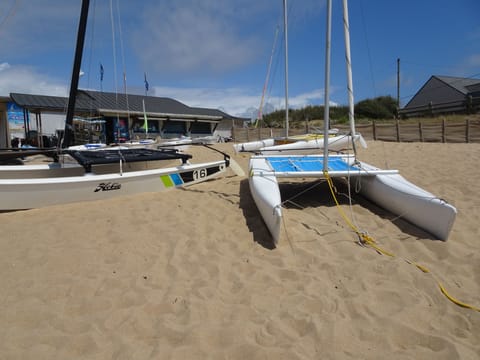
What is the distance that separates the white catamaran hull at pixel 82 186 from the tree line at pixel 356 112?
19681 mm

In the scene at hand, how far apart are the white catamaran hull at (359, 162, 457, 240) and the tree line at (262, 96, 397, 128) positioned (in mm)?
20093

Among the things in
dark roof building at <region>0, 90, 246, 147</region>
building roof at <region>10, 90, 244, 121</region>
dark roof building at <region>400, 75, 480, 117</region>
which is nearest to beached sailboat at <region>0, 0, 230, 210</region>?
building roof at <region>10, 90, 244, 121</region>

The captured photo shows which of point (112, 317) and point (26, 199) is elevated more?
point (26, 199)

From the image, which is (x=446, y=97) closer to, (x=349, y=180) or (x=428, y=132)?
(x=428, y=132)

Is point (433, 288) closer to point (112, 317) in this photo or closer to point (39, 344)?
point (112, 317)

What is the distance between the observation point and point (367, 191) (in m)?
4.02

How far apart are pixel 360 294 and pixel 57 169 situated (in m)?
5.22

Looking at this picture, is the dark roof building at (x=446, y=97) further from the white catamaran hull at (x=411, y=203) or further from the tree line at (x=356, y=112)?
the white catamaran hull at (x=411, y=203)

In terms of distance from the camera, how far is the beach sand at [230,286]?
1.64 meters

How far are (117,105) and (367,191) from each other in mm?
19254

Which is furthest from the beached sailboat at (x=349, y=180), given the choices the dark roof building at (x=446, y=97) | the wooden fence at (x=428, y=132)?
the dark roof building at (x=446, y=97)

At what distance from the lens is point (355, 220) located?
336cm

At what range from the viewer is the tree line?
80.9 feet

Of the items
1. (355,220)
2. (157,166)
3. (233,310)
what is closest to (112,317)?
(233,310)
